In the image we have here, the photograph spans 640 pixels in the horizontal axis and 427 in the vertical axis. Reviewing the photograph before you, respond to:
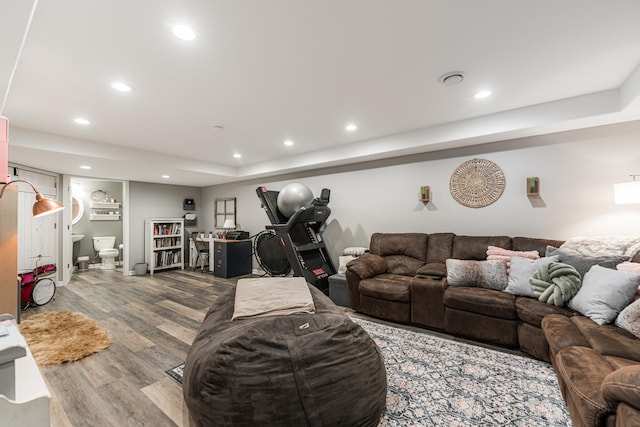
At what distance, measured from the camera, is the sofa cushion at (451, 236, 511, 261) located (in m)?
3.17

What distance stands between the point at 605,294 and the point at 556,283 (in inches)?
13.7

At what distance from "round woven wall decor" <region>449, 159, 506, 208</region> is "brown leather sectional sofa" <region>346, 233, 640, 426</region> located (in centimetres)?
54

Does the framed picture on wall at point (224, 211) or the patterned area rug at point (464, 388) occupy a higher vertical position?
the framed picture on wall at point (224, 211)

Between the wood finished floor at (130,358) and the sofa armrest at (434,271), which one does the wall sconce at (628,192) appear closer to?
the sofa armrest at (434,271)

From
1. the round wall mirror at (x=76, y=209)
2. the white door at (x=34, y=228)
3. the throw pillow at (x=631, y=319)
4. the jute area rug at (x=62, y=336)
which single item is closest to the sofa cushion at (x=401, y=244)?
the throw pillow at (x=631, y=319)

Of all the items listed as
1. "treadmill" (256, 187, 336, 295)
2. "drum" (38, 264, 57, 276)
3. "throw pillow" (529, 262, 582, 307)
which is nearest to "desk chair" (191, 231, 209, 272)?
"drum" (38, 264, 57, 276)

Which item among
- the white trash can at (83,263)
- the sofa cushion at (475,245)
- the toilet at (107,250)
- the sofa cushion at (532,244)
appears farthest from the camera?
the toilet at (107,250)

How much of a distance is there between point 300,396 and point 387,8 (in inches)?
84.5

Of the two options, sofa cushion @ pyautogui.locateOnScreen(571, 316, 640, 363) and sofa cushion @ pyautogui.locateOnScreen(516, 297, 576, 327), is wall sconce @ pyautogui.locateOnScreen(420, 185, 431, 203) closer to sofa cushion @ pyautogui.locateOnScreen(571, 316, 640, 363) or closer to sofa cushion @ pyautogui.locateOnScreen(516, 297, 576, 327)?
sofa cushion @ pyautogui.locateOnScreen(516, 297, 576, 327)

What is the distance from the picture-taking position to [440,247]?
3.56 m

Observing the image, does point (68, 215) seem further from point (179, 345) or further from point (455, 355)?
point (455, 355)

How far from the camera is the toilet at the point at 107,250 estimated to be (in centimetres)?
667

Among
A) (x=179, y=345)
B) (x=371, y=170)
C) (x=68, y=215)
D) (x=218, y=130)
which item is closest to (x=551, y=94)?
(x=371, y=170)

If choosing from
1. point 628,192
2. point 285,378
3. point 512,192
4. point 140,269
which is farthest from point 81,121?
point 628,192
